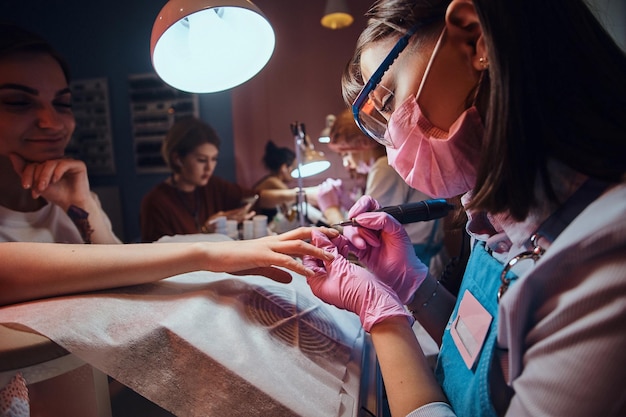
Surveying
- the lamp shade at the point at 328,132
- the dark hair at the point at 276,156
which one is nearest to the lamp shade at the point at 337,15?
the lamp shade at the point at 328,132

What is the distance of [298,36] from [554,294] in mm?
3604

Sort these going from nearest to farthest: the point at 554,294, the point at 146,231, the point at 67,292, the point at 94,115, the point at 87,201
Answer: the point at 554,294 < the point at 67,292 < the point at 87,201 < the point at 146,231 < the point at 94,115

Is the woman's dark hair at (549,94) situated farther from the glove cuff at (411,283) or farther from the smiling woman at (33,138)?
the smiling woman at (33,138)

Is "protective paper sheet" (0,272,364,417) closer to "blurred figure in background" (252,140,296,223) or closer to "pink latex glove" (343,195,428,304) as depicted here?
"pink latex glove" (343,195,428,304)

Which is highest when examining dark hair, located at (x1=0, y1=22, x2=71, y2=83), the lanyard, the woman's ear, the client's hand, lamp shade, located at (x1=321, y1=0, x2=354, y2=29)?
lamp shade, located at (x1=321, y1=0, x2=354, y2=29)

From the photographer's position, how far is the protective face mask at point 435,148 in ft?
1.96

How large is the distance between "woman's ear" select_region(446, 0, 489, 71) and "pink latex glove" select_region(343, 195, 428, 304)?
19.9 inches

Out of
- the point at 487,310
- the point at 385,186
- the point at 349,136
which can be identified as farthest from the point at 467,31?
the point at 349,136

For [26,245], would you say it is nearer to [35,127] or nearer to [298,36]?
[35,127]

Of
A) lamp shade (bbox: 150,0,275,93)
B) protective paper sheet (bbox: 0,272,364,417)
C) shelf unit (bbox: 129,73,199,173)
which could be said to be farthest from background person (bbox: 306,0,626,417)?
shelf unit (bbox: 129,73,199,173)

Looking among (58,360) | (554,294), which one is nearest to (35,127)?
(58,360)

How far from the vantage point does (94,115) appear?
9.91 feet

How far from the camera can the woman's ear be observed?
1.71 feet

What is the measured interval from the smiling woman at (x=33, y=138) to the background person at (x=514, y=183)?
0.88 m
